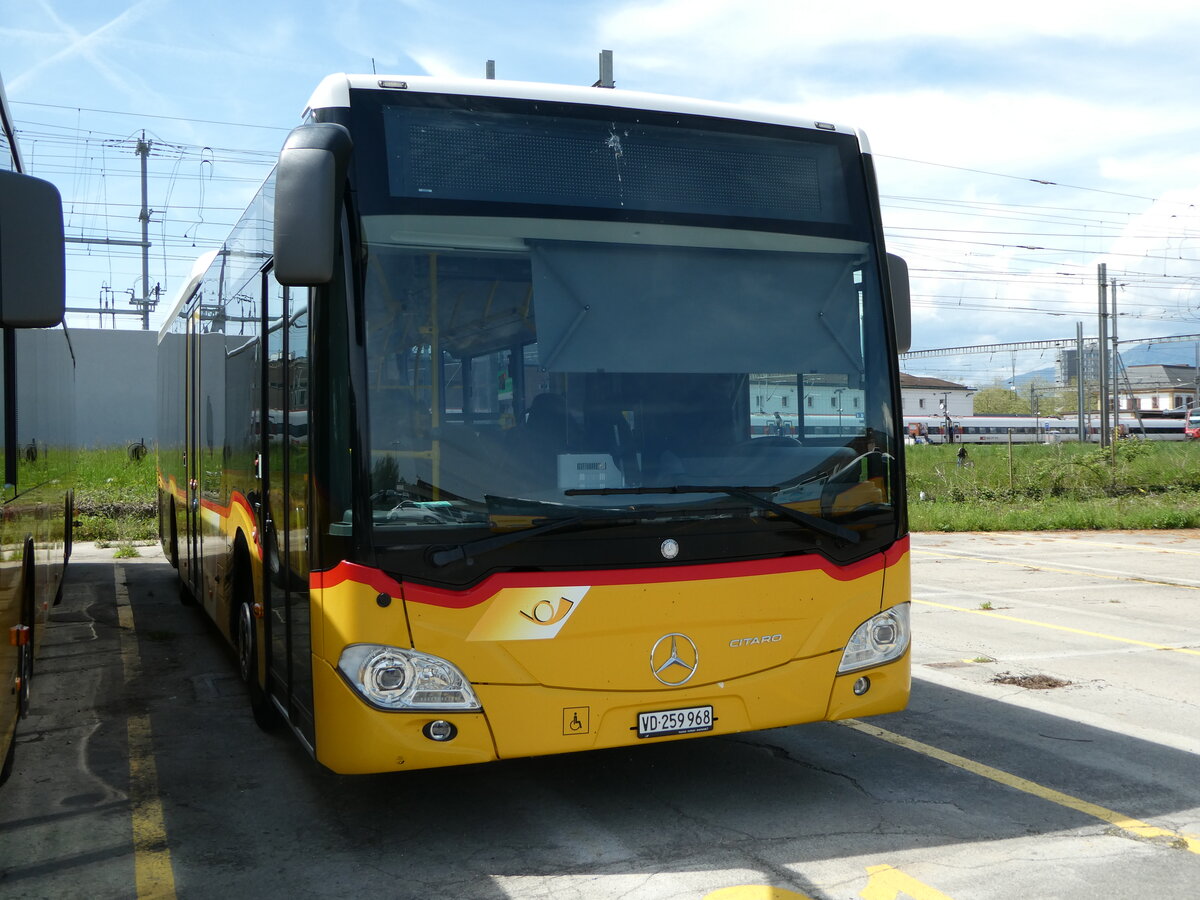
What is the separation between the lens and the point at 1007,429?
9150 cm

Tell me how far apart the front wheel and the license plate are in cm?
258

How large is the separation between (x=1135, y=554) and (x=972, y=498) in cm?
1048

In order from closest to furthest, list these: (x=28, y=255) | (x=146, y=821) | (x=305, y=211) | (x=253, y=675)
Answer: (x=28, y=255) → (x=305, y=211) → (x=146, y=821) → (x=253, y=675)

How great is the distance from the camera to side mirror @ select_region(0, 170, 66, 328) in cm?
385

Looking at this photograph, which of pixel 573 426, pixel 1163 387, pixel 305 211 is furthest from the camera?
pixel 1163 387

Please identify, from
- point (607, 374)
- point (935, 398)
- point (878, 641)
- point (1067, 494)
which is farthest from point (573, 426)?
point (935, 398)

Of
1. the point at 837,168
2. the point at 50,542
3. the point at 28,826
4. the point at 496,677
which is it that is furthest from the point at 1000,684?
the point at 50,542

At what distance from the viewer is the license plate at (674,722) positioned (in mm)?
4906

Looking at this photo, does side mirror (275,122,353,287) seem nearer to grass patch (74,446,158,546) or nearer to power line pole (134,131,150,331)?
grass patch (74,446,158,546)

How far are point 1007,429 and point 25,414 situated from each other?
92259 mm

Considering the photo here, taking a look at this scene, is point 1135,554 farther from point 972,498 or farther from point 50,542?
point 50,542

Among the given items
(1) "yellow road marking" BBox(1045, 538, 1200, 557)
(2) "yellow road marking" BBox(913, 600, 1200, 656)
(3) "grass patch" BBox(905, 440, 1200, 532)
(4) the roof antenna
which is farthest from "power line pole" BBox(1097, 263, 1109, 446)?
A: (4) the roof antenna

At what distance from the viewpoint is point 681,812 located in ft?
17.3

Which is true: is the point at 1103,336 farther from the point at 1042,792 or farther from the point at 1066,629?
the point at 1042,792
